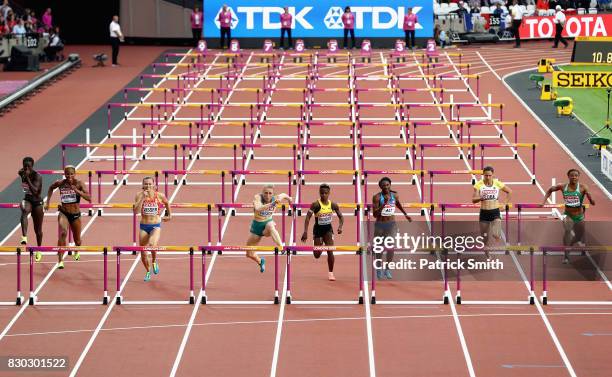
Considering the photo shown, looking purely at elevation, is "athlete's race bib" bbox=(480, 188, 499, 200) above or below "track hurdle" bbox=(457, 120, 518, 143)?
below

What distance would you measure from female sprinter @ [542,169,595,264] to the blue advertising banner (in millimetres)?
28875

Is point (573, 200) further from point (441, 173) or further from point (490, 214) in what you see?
point (441, 173)

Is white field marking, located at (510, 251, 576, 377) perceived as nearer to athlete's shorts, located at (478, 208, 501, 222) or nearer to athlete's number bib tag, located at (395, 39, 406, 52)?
athlete's shorts, located at (478, 208, 501, 222)

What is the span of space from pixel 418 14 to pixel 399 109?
1237cm

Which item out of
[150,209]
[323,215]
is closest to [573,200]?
[323,215]

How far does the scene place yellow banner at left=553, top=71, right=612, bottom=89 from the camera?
3412 centimetres

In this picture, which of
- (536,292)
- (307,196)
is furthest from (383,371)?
(307,196)

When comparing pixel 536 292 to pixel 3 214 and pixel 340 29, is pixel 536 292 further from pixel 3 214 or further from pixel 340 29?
pixel 340 29

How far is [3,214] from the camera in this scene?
27.6 metres

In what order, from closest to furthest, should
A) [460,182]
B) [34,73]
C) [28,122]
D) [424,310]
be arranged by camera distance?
[424,310], [460,182], [28,122], [34,73]

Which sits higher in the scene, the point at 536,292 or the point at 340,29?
the point at 340,29

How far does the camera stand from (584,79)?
34.6 meters

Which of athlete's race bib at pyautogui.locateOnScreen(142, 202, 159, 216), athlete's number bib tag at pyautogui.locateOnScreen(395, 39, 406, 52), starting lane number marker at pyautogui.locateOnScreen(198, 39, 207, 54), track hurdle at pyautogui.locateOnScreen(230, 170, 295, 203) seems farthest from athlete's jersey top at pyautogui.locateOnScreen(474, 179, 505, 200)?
starting lane number marker at pyautogui.locateOnScreen(198, 39, 207, 54)

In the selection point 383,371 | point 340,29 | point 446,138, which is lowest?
point 383,371
